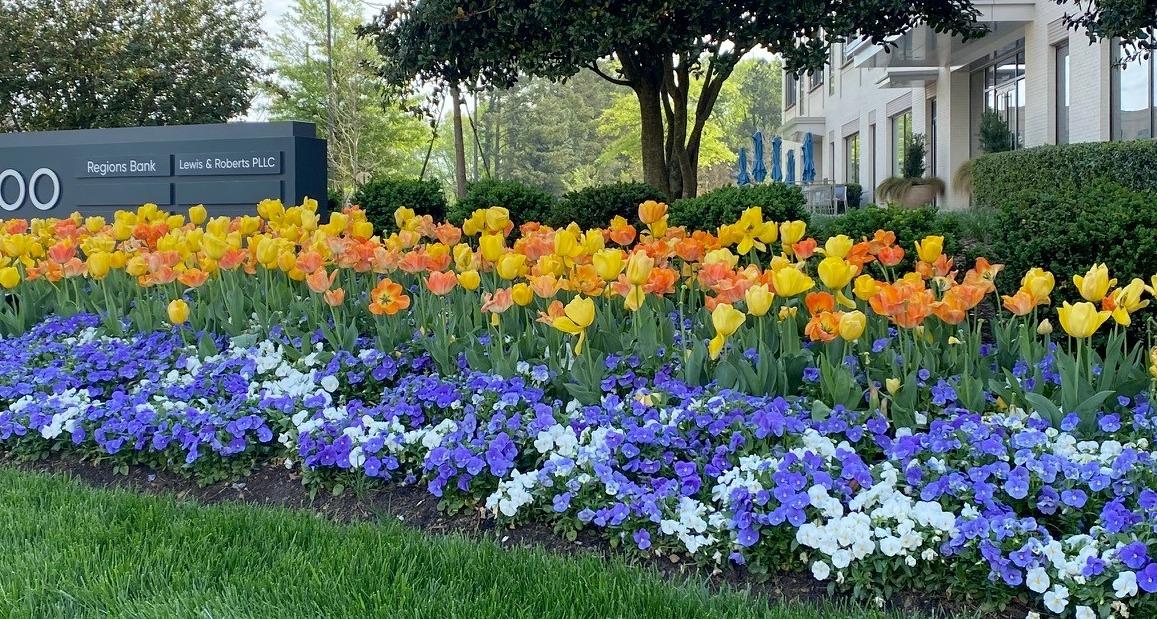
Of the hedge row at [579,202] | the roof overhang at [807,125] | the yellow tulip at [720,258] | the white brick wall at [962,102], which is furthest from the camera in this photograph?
the roof overhang at [807,125]

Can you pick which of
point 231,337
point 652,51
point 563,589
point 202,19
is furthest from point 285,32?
point 563,589

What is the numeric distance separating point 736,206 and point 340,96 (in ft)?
111

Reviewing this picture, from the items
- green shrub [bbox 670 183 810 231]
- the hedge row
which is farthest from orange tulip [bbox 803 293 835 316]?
the hedge row

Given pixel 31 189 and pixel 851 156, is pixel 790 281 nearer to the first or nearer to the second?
pixel 31 189

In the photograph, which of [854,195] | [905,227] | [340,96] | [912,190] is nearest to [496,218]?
[905,227]

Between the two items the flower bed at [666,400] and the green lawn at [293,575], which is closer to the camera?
the green lawn at [293,575]

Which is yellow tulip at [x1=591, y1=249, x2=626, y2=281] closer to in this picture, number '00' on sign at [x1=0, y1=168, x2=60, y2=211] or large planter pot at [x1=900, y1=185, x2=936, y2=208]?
number '00' on sign at [x1=0, y1=168, x2=60, y2=211]

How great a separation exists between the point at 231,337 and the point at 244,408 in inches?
36.8

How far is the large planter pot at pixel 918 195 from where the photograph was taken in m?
20.3

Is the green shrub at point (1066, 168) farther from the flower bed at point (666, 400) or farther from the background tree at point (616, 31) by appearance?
the flower bed at point (666, 400)

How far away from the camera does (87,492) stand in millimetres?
3566

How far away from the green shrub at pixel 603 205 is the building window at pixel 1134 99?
7.71 m

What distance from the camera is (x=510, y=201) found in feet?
34.2

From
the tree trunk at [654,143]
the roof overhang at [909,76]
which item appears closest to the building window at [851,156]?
the roof overhang at [909,76]
